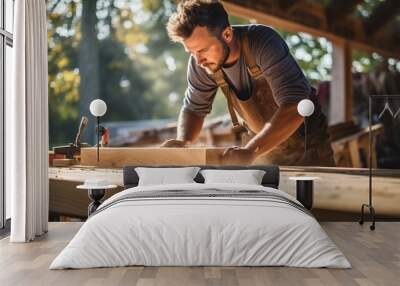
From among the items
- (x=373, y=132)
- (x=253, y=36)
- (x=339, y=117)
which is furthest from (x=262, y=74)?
(x=373, y=132)

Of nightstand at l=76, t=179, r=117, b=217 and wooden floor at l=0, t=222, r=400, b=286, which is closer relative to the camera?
wooden floor at l=0, t=222, r=400, b=286

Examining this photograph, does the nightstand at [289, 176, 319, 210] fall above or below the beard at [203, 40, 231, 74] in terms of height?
below

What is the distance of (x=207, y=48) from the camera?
24.1 feet

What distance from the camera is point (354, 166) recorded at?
7.39m

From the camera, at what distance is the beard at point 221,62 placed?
7.35 m

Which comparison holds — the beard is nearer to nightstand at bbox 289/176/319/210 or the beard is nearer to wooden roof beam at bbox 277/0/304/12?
wooden roof beam at bbox 277/0/304/12

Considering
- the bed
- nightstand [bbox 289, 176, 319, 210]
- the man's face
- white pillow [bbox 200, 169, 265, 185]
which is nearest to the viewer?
the bed

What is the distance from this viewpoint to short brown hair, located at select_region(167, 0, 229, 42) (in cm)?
734

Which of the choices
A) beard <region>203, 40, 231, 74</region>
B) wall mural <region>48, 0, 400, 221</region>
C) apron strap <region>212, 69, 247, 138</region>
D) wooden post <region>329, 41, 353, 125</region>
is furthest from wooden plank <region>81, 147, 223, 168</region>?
wooden post <region>329, 41, 353, 125</region>

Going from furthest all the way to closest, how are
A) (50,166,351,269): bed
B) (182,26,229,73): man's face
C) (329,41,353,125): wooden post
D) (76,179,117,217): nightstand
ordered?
(329,41,353,125): wooden post → (182,26,229,73): man's face → (76,179,117,217): nightstand → (50,166,351,269): bed

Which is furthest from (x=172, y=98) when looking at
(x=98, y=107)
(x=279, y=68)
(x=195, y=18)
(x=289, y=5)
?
(x=289, y=5)

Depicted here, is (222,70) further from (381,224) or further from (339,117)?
(381,224)

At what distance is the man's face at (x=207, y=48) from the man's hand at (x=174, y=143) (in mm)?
940

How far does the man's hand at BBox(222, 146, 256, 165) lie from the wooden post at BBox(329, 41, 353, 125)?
3.50 ft
